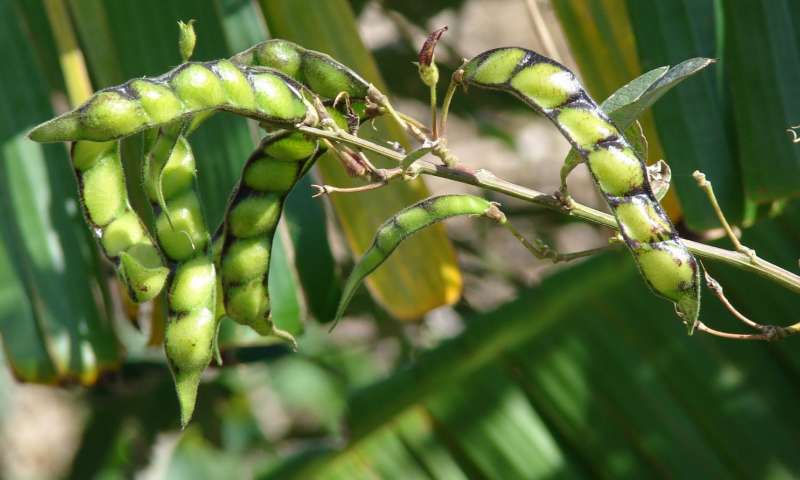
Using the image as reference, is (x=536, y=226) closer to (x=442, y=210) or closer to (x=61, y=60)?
(x=61, y=60)

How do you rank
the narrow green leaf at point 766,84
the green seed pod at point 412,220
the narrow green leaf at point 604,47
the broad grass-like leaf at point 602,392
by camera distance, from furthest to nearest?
the broad grass-like leaf at point 602,392 < the narrow green leaf at point 604,47 < the narrow green leaf at point 766,84 < the green seed pod at point 412,220

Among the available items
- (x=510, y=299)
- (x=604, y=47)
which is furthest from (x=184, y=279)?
(x=510, y=299)

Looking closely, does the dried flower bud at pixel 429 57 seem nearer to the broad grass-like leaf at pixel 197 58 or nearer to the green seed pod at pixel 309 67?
the green seed pod at pixel 309 67

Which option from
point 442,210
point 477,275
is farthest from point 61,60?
point 477,275

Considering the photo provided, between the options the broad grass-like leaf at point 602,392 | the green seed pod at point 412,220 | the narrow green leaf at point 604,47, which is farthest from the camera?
the broad grass-like leaf at point 602,392

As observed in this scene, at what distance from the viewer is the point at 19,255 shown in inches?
54.4

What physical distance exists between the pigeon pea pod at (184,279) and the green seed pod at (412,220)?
3.9 inches

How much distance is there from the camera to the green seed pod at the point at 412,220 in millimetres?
663

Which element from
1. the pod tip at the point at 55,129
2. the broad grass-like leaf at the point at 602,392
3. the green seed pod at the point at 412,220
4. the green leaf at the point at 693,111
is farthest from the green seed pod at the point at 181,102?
the broad grass-like leaf at the point at 602,392

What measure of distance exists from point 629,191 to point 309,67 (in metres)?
0.24

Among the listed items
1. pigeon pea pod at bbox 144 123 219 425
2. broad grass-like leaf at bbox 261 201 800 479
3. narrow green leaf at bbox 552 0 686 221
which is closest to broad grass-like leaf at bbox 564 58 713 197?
pigeon pea pod at bbox 144 123 219 425

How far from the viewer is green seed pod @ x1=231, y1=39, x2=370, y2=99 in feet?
2.25

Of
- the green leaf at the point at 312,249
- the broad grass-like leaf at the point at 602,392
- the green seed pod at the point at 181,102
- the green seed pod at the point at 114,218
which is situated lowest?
the broad grass-like leaf at the point at 602,392

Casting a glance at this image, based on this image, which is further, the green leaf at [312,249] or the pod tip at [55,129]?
the green leaf at [312,249]
